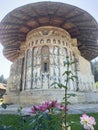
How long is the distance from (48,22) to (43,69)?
176 inches

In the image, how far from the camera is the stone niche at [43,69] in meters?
12.6

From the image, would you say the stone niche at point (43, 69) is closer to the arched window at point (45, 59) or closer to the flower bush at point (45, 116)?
the arched window at point (45, 59)

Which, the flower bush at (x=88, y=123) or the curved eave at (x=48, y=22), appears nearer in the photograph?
the flower bush at (x=88, y=123)

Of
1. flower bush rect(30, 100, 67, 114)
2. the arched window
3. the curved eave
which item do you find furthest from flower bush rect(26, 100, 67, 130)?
the curved eave

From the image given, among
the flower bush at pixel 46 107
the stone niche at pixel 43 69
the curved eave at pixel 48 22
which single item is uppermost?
the curved eave at pixel 48 22

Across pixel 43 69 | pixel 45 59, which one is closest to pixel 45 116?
pixel 43 69

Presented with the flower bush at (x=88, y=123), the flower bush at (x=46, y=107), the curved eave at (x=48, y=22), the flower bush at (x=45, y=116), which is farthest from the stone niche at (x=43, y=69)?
the flower bush at (x=88, y=123)

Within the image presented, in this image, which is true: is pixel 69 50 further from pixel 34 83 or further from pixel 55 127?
pixel 55 127

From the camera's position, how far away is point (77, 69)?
15445 millimetres

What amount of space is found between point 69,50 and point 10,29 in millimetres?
5848

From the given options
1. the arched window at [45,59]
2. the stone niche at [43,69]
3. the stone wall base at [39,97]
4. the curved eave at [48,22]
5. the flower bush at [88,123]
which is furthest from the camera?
the arched window at [45,59]

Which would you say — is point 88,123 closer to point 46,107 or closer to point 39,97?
point 46,107

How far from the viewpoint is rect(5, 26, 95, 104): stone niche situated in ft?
41.3

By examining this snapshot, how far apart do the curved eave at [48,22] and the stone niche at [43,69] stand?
2.35ft
